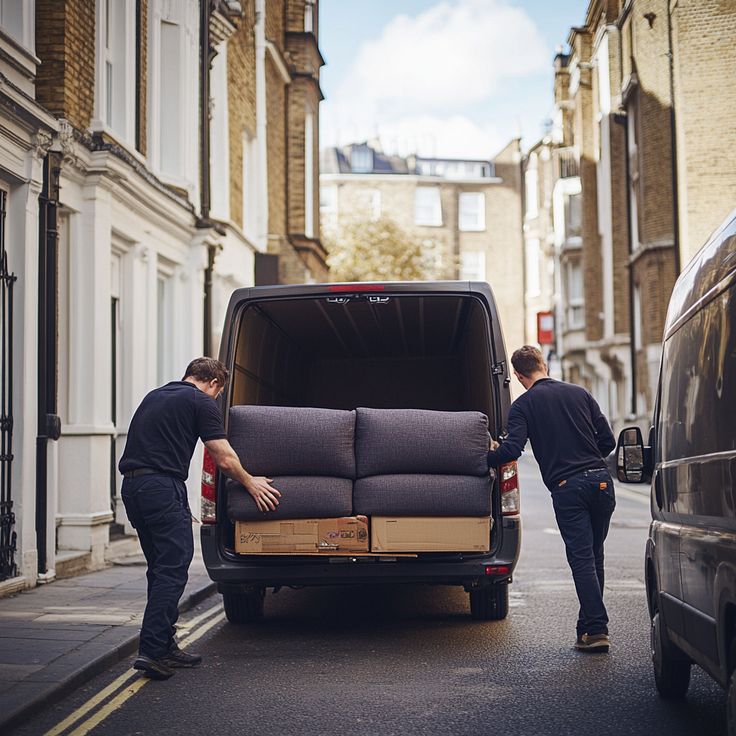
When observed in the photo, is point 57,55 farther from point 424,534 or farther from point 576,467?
point 576,467

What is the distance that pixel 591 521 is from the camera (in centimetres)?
744

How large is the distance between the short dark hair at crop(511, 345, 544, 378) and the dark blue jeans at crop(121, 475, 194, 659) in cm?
242

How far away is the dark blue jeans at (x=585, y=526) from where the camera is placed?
7199 mm

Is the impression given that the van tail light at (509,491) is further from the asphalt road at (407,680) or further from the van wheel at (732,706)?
the van wheel at (732,706)

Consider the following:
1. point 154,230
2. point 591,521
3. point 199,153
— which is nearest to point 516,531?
point 591,521

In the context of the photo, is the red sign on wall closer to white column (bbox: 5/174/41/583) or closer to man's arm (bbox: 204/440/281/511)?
white column (bbox: 5/174/41/583)

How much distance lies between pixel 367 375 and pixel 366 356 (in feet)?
0.99

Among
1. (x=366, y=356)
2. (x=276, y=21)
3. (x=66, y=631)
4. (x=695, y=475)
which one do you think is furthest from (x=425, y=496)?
(x=276, y=21)

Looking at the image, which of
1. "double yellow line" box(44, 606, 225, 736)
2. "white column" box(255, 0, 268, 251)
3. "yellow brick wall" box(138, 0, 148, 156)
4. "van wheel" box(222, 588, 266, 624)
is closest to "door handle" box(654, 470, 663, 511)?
"double yellow line" box(44, 606, 225, 736)

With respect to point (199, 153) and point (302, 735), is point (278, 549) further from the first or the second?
point (199, 153)

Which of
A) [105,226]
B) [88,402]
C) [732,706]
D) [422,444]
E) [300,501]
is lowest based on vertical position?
[732,706]

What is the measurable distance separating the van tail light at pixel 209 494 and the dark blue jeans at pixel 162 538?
0.81 meters

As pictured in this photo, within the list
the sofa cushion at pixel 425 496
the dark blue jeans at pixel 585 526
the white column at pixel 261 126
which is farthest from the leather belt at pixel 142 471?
the white column at pixel 261 126

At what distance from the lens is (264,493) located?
7.29 meters
